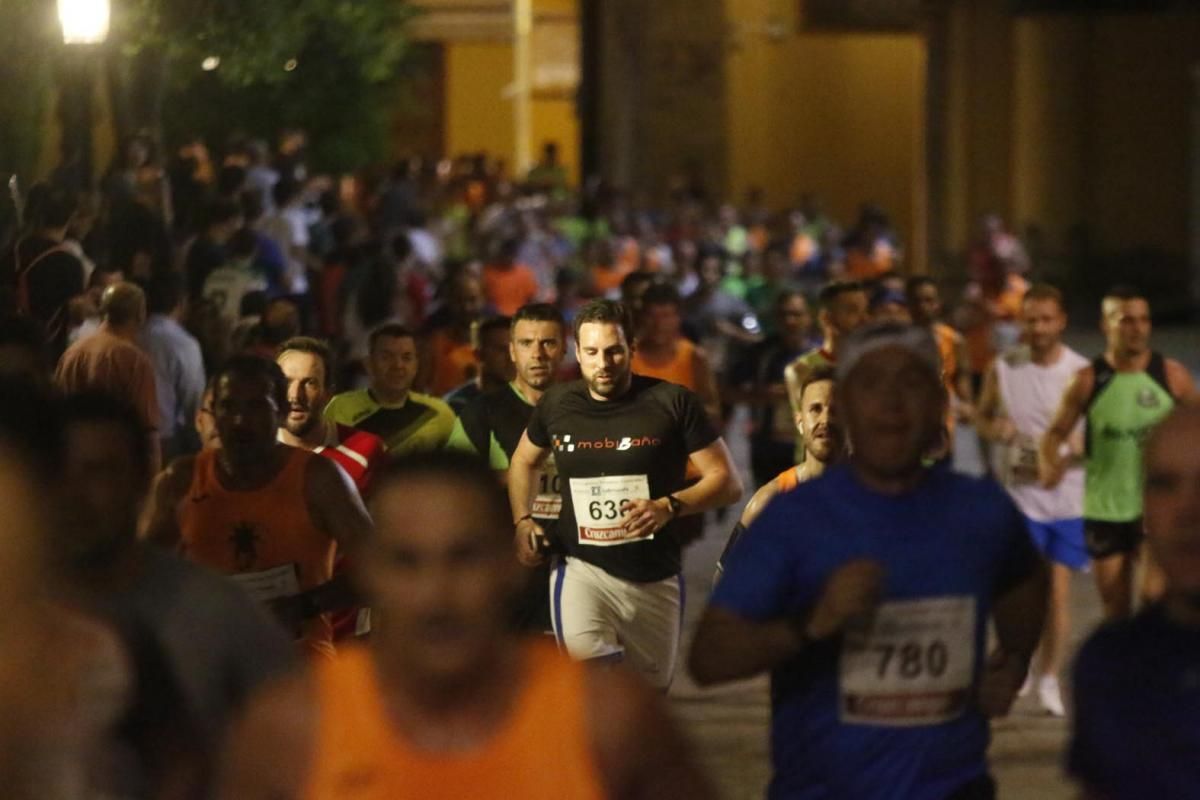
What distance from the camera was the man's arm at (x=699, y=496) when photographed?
8414 millimetres

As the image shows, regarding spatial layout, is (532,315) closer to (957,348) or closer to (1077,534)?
(1077,534)

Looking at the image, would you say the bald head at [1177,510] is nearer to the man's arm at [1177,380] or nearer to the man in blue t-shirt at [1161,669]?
the man in blue t-shirt at [1161,669]

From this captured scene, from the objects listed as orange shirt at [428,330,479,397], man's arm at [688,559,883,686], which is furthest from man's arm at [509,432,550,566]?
orange shirt at [428,330,479,397]

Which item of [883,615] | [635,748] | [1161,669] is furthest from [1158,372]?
[635,748]

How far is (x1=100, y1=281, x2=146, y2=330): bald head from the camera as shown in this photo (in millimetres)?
10711

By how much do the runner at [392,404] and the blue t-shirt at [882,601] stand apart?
16.3 ft

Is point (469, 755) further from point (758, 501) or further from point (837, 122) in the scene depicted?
point (837, 122)

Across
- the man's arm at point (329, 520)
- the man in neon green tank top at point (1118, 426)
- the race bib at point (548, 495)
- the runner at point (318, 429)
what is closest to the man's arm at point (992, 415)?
the man in neon green tank top at point (1118, 426)

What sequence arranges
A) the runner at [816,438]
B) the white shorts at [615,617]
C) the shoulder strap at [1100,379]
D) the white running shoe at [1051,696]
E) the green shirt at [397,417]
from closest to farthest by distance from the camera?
the runner at [816,438] → the white shorts at [615,617] → the green shirt at [397,417] → the white running shoe at [1051,696] → the shoulder strap at [1100,379]

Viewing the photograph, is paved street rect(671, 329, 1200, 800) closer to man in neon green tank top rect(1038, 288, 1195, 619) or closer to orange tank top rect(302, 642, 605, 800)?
man in neon green tank top rect(1038, 288, 1195, 619)

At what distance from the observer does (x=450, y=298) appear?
1405cm

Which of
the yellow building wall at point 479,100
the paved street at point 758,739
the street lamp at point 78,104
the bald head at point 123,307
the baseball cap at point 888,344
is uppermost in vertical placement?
the yellow building wall at point 479,100

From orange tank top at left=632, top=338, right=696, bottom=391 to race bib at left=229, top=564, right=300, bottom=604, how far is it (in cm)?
481

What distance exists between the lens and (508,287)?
65.5 ft
